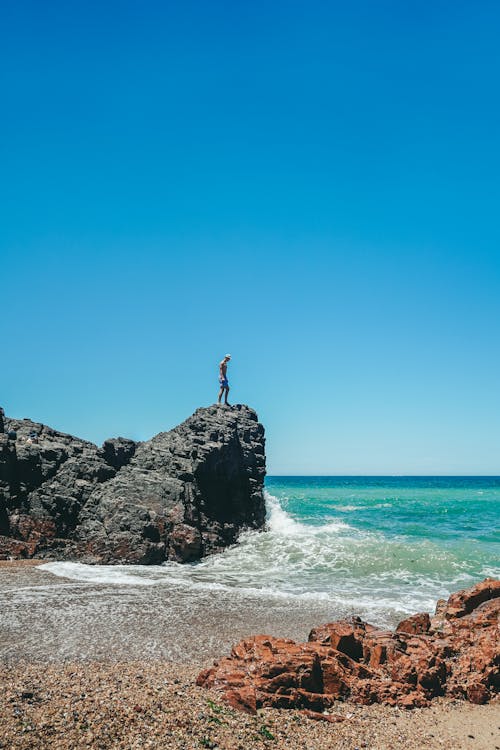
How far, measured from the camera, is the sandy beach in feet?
20.3

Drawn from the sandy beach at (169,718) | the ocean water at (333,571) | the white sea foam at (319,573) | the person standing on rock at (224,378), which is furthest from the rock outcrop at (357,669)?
the person standing on rock at (224,378)

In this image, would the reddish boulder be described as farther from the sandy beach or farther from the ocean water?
the sandy beach

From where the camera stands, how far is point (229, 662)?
8570 mm

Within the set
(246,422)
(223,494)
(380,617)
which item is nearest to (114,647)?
(380,617)

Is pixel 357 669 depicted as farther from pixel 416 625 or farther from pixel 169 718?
pixel 169 718

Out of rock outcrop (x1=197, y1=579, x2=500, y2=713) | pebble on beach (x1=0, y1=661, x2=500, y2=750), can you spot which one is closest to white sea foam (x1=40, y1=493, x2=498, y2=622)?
rock outcrop (x1=197, y1=579, x2=500, y2=713)

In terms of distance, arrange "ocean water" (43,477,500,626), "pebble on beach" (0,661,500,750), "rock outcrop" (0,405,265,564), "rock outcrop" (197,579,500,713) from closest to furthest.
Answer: "pebble on beach" (0,661,500,750) < "rock outcrop" (197,579,500,713) < "ocean water" (43,477,500,626) < "rock outcrop" (0,405,265,564)

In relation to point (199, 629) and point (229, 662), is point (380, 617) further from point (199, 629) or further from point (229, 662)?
point (229, 662)

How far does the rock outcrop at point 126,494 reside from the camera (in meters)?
19.9

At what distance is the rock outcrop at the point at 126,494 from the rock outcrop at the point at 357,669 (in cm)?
1170

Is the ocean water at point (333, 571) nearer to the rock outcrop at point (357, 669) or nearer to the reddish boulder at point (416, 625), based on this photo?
the reddish boulder at point (416, 625)

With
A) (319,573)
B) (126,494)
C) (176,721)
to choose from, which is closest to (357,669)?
(176,721)

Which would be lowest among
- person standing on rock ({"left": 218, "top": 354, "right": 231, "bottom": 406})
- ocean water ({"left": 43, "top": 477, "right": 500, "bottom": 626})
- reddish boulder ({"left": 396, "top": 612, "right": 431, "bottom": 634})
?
ocean water ({"left": 43, "top": 477, "right": 500, "bottom": 626})

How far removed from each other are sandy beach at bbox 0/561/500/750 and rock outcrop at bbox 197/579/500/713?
227mm
